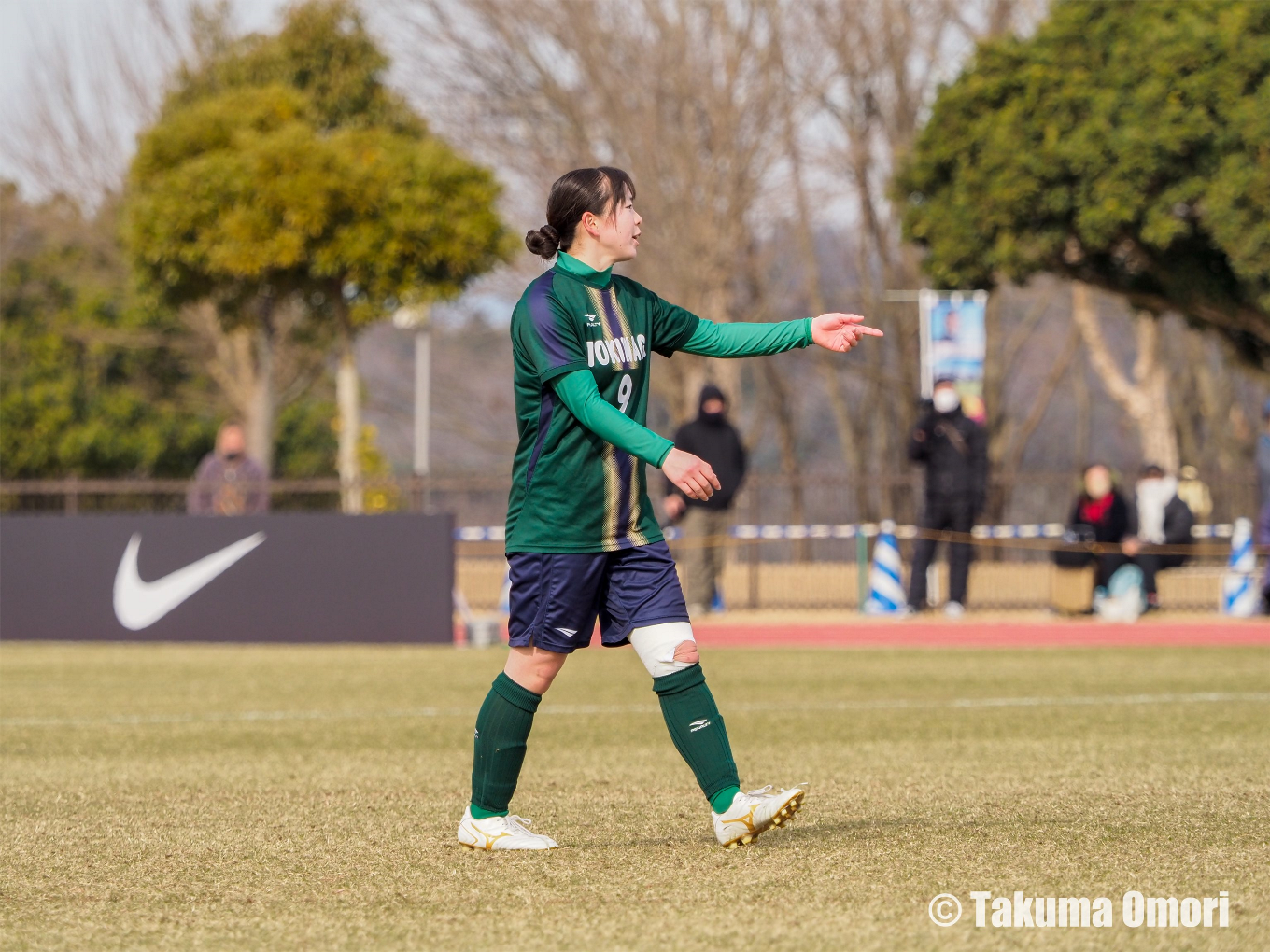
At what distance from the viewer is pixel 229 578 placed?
13922 millimetres

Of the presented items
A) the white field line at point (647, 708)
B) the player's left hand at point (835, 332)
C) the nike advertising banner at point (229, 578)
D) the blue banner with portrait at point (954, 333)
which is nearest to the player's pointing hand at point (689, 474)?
the player's left hand at point (835, 332)

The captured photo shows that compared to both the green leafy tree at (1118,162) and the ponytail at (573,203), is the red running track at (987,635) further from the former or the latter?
the ponytail at (573,203)

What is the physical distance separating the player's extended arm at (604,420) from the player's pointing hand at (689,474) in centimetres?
3

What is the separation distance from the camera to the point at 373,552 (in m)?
13.7

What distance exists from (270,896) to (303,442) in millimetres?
31523

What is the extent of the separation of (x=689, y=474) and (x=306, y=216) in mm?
16928

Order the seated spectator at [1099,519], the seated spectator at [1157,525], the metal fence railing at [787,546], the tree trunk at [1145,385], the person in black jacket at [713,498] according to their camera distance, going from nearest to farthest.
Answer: the person in black jacket at [713,498] < the seated spectator at [1099,519] < the seated spectator at [1157,525] < the metal fence railing at [787,546] < the tree trunk at [1145,385]

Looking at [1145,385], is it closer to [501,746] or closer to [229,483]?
[229,483]

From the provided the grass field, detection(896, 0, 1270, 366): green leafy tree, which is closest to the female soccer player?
the grass field

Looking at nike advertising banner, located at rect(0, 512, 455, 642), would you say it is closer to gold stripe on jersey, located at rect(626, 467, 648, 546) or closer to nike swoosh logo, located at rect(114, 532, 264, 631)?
nike swoosh logo, located at rect(114, 532, 264, 631)

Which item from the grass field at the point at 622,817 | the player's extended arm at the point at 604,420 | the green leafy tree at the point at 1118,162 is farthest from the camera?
the green leafy tree at the point at 1118,162

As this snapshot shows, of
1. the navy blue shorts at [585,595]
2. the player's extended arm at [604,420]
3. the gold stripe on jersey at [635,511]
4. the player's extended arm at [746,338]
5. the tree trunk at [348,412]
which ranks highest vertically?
the tree trunk at [348,412]

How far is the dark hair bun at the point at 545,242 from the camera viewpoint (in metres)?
4.60

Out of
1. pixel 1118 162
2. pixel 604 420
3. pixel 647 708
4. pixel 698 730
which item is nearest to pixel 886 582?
pixel 1118 162
